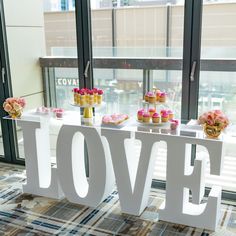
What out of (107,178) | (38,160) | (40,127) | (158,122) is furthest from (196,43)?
(38,160)

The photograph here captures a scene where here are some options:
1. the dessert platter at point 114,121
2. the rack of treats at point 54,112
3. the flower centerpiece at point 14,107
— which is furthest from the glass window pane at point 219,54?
the flower centerpiece at point 14,107

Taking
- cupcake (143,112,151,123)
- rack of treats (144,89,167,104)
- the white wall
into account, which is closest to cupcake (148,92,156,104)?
rack of treats (144,89,167,104)

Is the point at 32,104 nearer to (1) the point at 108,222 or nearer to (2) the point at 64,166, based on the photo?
(2) the point at 64,166

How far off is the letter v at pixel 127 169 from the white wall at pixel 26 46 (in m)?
1.30

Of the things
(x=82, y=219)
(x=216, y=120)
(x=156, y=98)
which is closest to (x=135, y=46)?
(x=156, y=98)

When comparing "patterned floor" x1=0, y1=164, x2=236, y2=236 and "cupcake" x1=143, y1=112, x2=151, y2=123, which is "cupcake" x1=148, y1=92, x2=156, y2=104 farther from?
"patterned floor" x1=0, y1=164, x2=236, y2=236

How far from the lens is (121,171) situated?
8.28 feet

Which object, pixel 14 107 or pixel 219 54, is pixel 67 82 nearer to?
pixel 14 107

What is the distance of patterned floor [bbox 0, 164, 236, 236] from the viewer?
A: 7.75 ft

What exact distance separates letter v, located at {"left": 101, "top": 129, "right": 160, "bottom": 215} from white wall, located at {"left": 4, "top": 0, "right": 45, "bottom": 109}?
1.30 metres

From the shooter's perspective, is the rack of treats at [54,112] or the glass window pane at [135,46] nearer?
the glass window pane at [135,46]

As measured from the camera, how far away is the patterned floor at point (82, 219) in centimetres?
236

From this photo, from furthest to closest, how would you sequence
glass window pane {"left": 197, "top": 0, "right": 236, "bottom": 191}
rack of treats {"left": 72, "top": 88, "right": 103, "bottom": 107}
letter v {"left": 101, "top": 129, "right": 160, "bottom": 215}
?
rack of treats {"left": 72, "top": 88, "right": 103, "bottom": 107}
glass window pane {"left": 197, "top": 0, "right": 236, "bottom": 191}
letter v {"left": 101, "top": 129, "right": 160, "bottom": 215}

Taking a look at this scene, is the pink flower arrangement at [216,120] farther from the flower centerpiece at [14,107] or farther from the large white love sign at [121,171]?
the flower centerpiece at [14,107]
